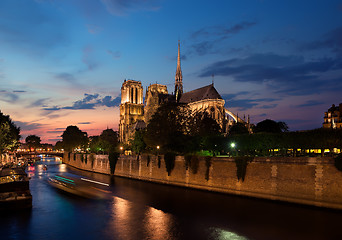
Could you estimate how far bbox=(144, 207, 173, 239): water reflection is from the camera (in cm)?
1653

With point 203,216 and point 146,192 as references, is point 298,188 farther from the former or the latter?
point 146,192

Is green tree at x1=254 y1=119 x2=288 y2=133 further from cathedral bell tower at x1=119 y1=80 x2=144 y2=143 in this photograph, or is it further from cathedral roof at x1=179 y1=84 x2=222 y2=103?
cathedral bell tower at x1=119 y1=80 x2=144 y2=143

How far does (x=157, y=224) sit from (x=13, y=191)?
34.1 ft

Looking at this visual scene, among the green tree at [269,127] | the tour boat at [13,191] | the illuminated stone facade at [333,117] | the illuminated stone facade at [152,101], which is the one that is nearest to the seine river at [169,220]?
the tour boat at [13,191]

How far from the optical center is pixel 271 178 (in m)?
26.1

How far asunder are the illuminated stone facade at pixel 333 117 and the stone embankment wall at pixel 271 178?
71.3 m

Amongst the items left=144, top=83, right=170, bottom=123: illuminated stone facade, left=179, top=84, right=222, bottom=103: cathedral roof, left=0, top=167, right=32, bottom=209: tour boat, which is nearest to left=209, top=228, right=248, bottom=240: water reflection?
left=0, top=167, right=32, bottom=209: tour boat

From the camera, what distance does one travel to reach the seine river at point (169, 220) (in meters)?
16.9

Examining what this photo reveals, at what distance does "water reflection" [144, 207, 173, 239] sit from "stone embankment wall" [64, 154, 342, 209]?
31.6 ft

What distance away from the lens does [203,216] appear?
70.4 ft

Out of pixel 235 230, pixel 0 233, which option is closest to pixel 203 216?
pixel 235 230

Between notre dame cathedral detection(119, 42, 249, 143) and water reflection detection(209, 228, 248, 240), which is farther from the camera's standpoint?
notre dame cathedral detection(119, 42, 249, 143)

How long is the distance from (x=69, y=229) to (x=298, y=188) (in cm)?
1761

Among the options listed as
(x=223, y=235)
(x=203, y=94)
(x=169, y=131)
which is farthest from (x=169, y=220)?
(x=203, y=94)
